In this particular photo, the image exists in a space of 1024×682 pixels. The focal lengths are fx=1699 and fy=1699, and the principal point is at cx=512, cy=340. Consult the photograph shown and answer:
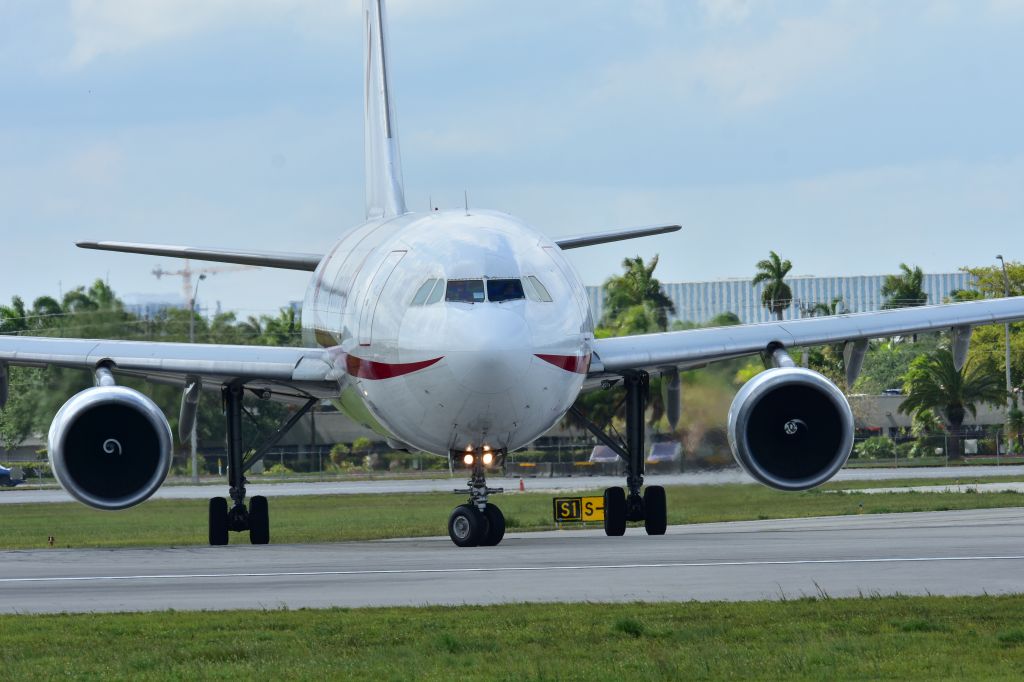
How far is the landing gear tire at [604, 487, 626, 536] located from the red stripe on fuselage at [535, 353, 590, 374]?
3.93 m

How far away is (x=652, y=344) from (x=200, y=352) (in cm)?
663

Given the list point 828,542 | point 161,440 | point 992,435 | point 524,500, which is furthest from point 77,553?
point 992,435

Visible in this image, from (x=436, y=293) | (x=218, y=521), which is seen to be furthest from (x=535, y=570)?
(x=218, y=521)

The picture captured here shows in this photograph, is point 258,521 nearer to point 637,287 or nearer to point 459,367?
point 459,367

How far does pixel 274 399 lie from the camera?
27969 mm

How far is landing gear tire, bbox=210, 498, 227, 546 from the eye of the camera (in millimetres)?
26172

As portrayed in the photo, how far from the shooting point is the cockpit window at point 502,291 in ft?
68.2

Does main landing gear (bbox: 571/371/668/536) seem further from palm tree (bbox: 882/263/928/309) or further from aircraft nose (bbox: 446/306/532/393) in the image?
palm tree (bbox: 882/263/928/309)

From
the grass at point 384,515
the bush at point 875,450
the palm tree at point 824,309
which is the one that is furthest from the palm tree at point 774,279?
the grass at point 384,515

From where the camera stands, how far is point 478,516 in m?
22.4

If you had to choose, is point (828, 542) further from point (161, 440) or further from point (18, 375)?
point (18, 375)

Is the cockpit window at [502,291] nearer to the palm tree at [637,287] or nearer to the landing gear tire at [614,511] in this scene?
the landing gear tire at [614,511]

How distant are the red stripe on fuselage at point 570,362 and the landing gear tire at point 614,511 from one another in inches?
155

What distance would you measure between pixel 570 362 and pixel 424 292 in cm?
204
